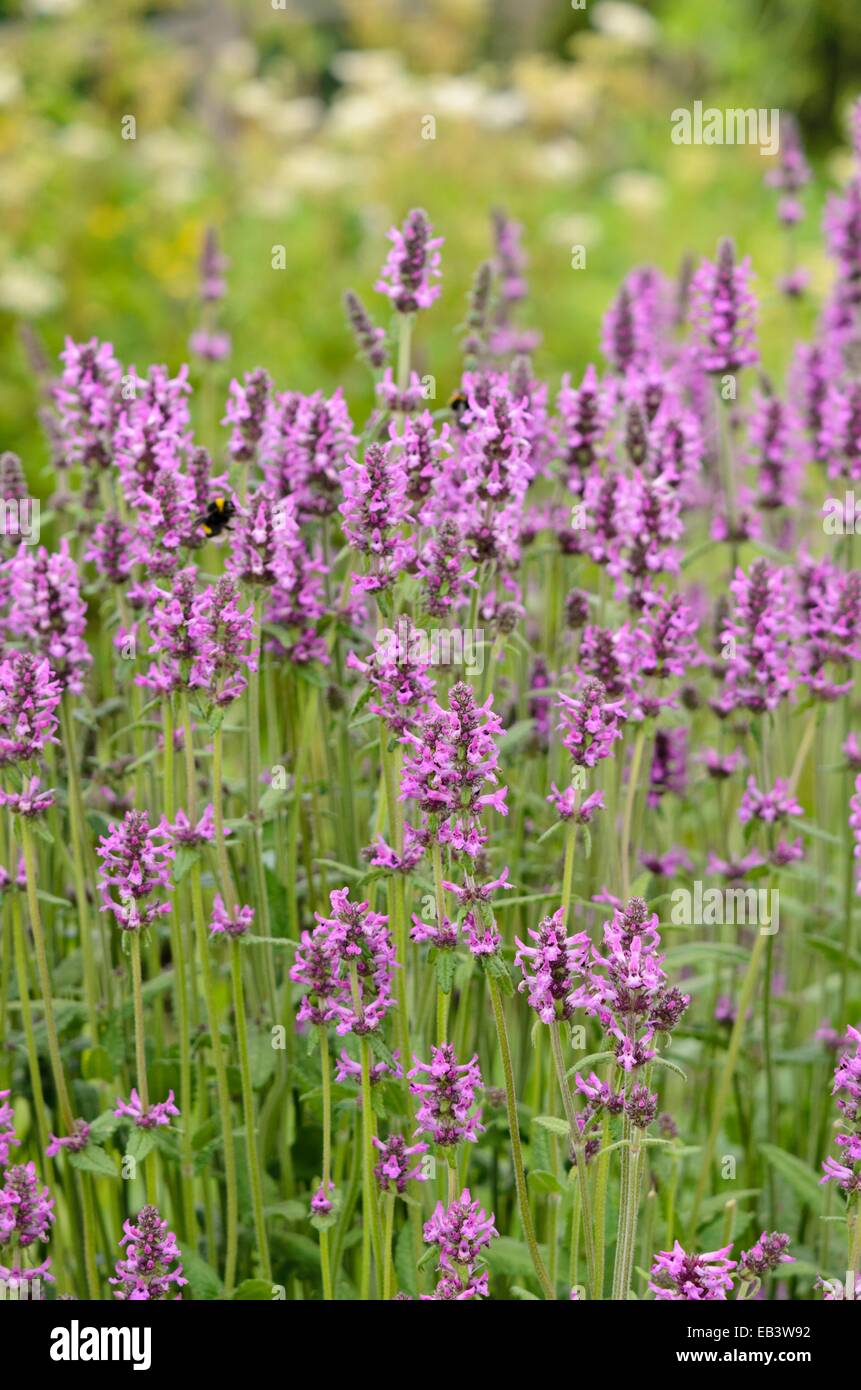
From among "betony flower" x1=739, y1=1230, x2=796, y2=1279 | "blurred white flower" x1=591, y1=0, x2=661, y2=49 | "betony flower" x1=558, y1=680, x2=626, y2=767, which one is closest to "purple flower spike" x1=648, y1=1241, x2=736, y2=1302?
"betony flower" x1=739, y1=1230, x2=796, y2=1279

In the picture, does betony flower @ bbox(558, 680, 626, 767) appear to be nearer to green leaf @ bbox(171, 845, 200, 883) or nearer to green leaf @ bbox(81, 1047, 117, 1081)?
green leaf @ bbox(171, 845, 200, 883)

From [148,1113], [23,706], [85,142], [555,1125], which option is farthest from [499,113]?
[555,1125]

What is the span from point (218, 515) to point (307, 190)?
741 cm

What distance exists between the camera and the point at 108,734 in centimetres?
381

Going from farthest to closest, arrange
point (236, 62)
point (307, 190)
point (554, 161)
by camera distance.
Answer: point (236, 62) < point (307, 190) < point (554, 161)

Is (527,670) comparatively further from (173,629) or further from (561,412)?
(173,629)

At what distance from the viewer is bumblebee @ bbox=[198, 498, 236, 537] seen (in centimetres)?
320

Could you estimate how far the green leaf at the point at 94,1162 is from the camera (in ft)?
9.64

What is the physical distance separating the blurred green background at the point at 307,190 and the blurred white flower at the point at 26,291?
17mm

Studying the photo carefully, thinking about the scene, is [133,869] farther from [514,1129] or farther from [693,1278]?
[693,1278]

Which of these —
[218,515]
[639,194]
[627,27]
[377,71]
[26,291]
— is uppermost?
[627,27]

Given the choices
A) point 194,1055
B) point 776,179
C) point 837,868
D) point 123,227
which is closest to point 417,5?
point 123,227

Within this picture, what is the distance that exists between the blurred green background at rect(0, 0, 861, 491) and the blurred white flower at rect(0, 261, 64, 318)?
0.06ft

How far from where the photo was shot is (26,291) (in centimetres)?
796
